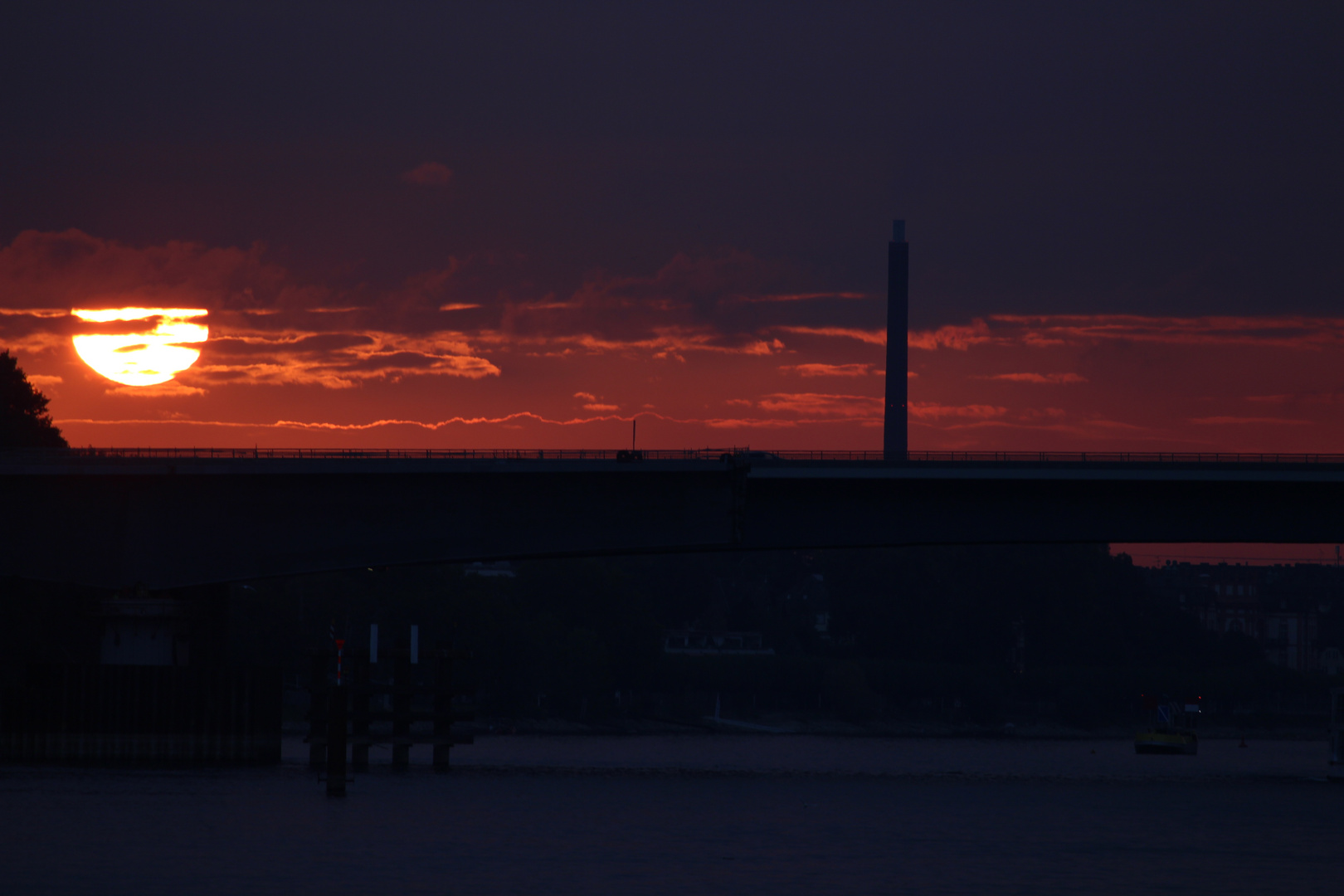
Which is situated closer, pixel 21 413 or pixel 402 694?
pixel 402 694

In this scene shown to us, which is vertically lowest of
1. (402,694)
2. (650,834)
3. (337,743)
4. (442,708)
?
(650,834)

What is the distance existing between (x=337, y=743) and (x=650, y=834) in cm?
1220

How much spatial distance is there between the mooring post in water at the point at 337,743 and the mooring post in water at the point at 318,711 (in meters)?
7.84

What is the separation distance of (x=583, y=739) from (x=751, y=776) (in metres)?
76.9

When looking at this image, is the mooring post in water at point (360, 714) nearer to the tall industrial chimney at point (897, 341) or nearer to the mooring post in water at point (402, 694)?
the mooring post in water at point (402, 694)

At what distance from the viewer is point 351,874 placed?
3975 centimetres

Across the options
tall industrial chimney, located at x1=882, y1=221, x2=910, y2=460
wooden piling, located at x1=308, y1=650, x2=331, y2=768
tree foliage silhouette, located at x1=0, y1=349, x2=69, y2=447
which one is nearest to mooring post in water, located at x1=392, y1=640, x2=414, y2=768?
wooden piling, located at x1=308, y1=650, x2=331, y2=768

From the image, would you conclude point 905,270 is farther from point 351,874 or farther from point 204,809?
point 351,874

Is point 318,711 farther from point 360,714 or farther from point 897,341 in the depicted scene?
point 897,341

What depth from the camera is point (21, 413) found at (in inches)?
4742

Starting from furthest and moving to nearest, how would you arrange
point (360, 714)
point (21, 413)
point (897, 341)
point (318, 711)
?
point (897, 341) < point (21, 413) < point (360, 714) < point (318, 711)

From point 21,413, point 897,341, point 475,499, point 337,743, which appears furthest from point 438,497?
point 897,341

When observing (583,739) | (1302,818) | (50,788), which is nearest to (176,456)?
(50,788)

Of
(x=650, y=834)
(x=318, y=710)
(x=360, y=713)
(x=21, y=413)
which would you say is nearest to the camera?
(x=650, y=834)
